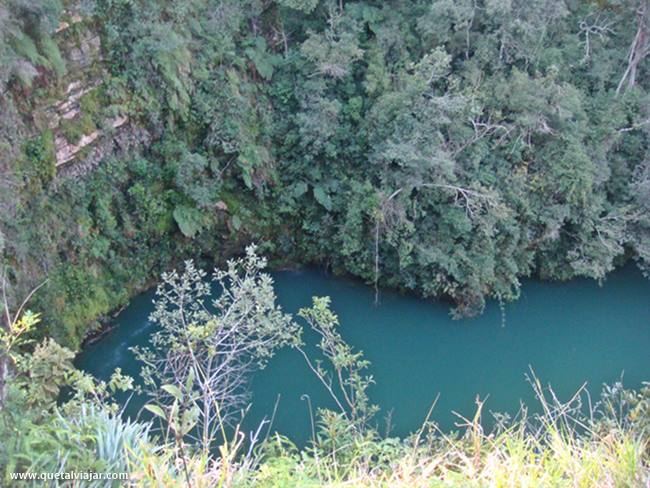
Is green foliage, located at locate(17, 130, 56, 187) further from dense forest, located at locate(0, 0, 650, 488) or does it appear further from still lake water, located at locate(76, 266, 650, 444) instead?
still lake water, located at locate(76, 266, 650, 444)

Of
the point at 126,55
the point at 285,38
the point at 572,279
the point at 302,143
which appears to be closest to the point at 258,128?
the point at 302,143

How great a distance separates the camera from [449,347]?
10.7m

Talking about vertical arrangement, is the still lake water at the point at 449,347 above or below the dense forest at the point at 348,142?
below

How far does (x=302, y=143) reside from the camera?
36.8 ft

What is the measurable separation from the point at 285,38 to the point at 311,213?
3112mm

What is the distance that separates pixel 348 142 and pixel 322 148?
17.8 inches

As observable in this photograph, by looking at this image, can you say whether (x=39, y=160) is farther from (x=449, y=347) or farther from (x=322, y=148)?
(x=449, y=347)

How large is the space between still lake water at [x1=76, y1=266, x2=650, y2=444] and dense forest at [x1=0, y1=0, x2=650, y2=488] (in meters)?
0.30

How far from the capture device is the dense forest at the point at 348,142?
9797 mm

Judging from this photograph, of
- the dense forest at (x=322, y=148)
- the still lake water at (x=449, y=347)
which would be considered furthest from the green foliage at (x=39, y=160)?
the still lake water at (x=449, y=347)

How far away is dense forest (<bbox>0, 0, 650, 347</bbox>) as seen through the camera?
9.80 metres

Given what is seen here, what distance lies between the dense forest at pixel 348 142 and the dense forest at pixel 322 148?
4 centimetres

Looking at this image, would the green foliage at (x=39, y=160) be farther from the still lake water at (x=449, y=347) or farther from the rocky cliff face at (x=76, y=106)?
the still lake water at (x=449, y=347)

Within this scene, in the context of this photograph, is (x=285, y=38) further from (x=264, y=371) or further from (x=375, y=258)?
(x=264, y=371)
